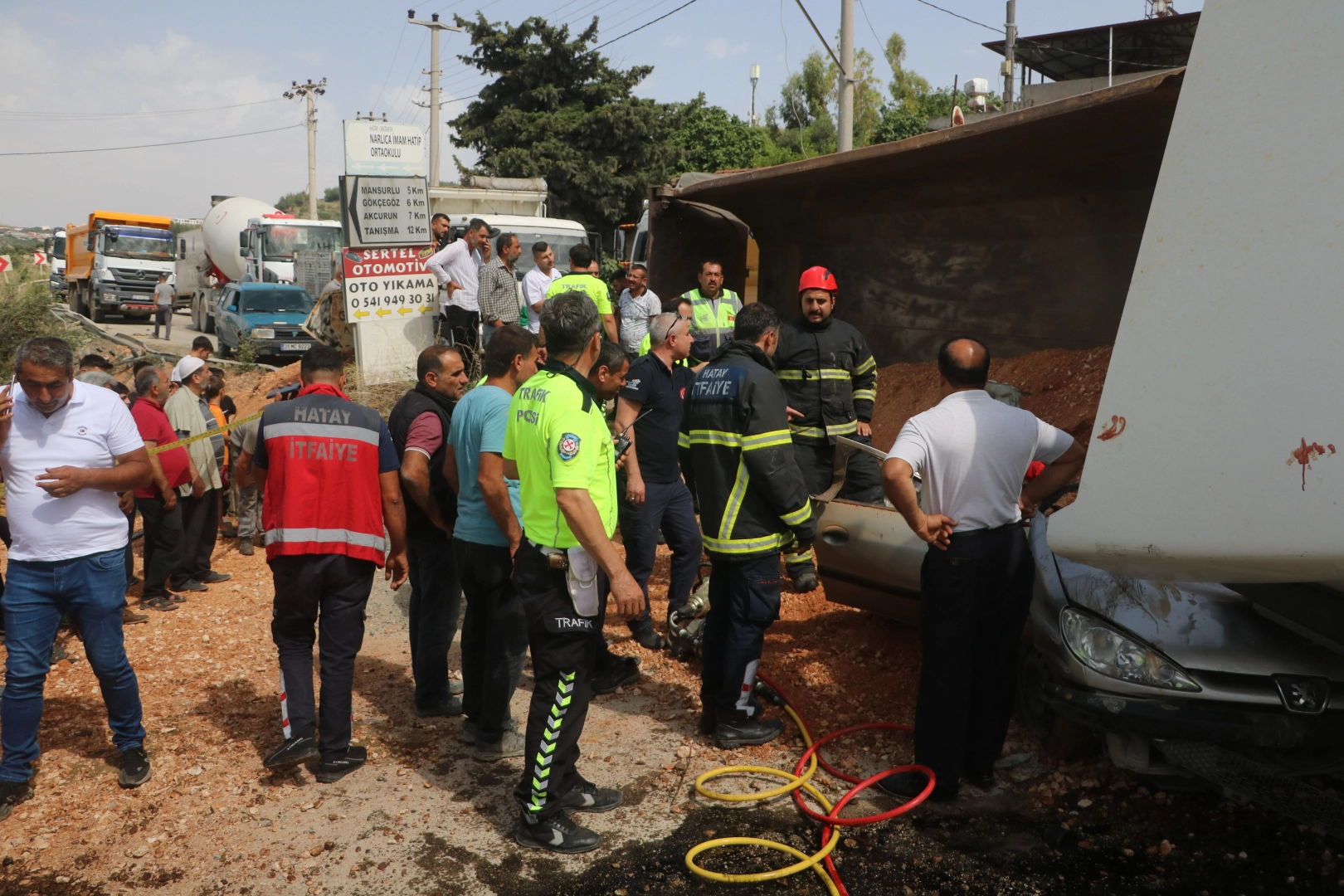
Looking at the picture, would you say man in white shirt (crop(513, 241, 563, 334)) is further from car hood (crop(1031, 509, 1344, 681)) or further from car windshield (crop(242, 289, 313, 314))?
car windshield (crop(242, 289, 313, 314))

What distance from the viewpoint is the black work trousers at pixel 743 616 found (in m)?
4.30

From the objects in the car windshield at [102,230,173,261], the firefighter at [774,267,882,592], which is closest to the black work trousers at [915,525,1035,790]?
the firefighter at [774,267,882,592]

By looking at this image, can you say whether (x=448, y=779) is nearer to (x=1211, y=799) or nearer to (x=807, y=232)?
(x=1211, y=799)

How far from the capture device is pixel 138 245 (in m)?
30.4

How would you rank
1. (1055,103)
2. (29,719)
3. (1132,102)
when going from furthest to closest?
(1055,103), (1132,102), (29,719)

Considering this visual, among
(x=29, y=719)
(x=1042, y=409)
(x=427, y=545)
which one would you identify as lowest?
(x=29, y=719)

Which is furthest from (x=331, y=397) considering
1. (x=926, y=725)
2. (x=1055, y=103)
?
(x=1055, y=103)

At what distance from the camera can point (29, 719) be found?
4016mm

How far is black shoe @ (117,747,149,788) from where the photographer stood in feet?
13.7

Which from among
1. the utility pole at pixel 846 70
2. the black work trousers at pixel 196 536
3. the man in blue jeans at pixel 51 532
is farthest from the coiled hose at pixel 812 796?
the utility pole at pixel 846 70

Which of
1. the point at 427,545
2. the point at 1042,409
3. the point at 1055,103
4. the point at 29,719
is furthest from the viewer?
the point at 1042,409

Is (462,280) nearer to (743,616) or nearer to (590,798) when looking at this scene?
(743,616)

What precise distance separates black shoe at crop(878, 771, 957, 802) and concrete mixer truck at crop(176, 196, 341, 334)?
76.2 feet

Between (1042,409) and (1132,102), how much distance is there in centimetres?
242
